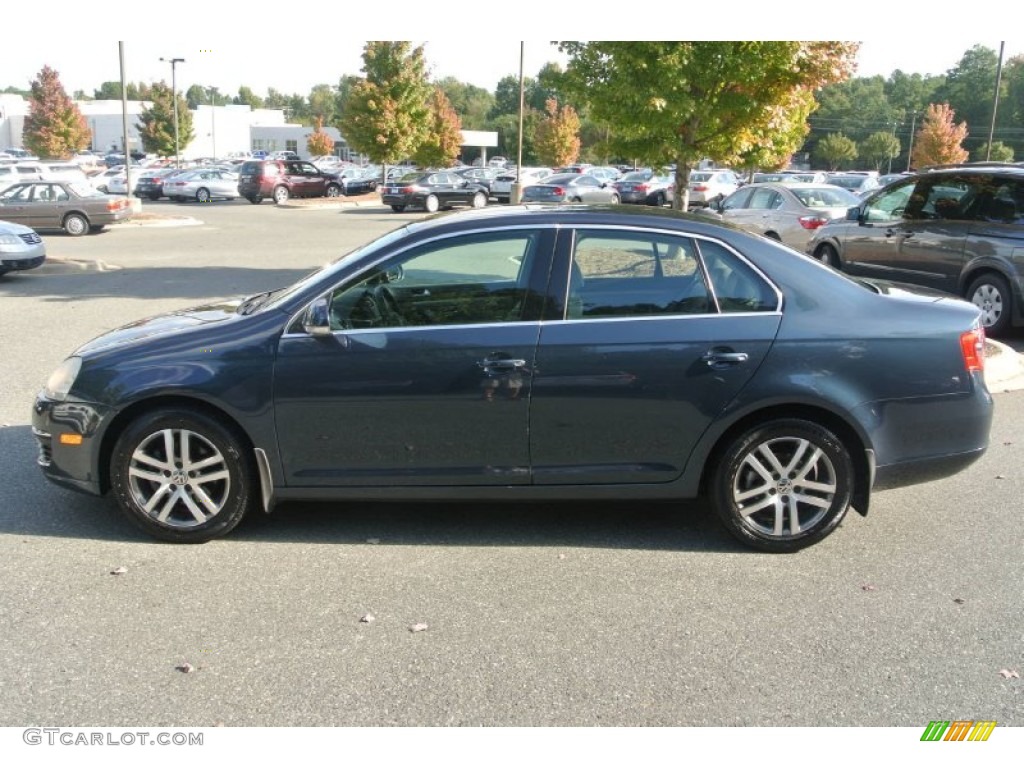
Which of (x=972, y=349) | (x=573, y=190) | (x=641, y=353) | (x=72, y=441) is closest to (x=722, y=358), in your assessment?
(x=641, y=353)

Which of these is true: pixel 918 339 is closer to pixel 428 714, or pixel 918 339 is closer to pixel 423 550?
pixel 423 550

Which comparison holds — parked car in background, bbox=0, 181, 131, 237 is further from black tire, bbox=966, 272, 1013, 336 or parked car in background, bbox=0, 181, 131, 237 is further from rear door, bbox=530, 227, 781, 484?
rear door, bbox=530, 227, 781, 484

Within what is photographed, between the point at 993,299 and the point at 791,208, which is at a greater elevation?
the point at 791,208

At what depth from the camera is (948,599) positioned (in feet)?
13.5

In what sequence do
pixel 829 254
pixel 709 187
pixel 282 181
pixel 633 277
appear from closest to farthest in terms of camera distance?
pixel 633 277 → pixel 829 254 → pixel 709 187 → pixel 282 181

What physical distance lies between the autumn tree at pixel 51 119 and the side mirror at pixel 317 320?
5457 cm

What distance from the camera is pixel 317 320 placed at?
4.48 metres

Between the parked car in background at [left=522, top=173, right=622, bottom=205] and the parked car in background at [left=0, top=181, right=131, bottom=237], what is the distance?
39.8ft

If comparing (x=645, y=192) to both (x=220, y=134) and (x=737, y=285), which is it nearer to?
(x=737, y=285)

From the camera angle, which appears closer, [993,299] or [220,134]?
[993,299]

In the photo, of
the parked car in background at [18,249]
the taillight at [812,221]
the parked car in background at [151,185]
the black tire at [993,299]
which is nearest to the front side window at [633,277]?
the black tire at [993,299]

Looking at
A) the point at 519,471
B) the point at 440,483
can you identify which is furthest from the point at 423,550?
the point at 519,471

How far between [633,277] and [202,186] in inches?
1461

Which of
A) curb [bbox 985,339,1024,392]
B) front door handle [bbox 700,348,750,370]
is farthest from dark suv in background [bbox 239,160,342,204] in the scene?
front door handle [bbox 700,348,750,370]
